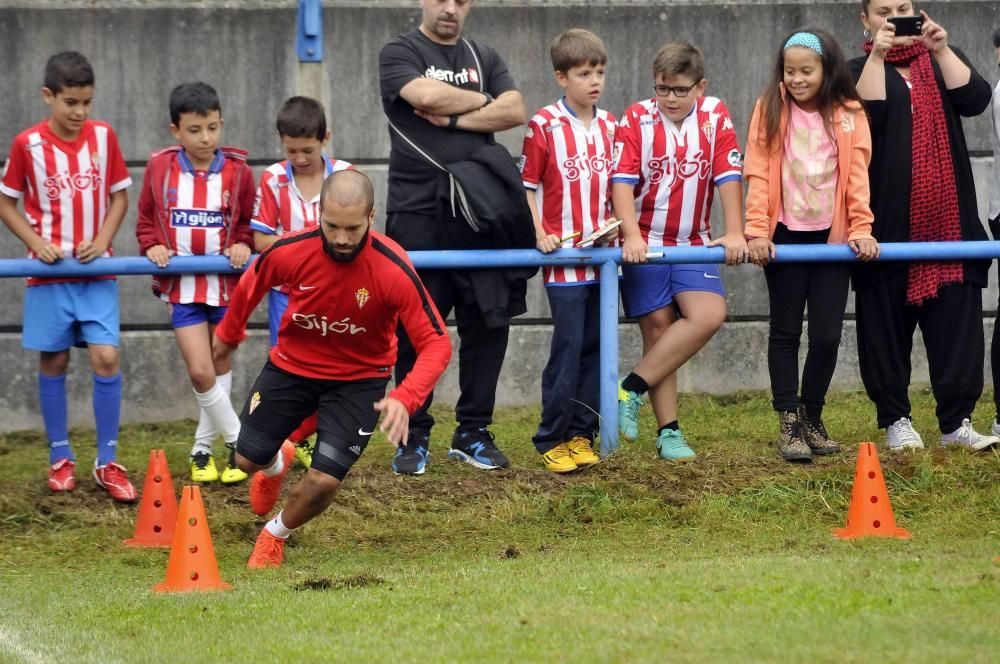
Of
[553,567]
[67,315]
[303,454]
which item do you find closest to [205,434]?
[303,454]

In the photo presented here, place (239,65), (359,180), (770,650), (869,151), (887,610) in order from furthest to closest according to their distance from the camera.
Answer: (239,65)
(869,151)
(359,180)
(887,610)
(770,650)

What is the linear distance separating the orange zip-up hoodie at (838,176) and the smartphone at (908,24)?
0.45m

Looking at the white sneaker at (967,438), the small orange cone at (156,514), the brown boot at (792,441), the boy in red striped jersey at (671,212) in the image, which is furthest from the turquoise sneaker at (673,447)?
the small orange cone at (156,514)

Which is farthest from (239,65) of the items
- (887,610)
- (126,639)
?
(887,610)

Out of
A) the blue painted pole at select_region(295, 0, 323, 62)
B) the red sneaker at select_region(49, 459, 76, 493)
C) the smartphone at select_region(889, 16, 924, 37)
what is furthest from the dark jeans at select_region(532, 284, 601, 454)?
the blue painted pole at select_region(295, 0, 323, 62)

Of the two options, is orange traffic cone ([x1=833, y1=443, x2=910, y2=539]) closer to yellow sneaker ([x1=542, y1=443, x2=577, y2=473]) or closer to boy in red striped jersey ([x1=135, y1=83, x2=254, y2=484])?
yellow sneaker ([x1=542, y1=443, x2=577, y2=473])

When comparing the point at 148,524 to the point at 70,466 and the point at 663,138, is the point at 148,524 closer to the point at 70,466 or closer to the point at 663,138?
the point at 70,466

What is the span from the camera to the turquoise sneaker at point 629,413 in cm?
841

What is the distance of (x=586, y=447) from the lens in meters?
8.18

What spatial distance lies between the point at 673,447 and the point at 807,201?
147cm

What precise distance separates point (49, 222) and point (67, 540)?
5.85 ft

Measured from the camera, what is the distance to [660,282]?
27.4 feet

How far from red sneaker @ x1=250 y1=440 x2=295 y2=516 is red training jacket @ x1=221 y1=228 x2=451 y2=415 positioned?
0.59 metres

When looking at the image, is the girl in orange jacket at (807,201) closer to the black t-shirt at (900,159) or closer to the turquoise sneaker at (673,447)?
the black t-shirt at (900,159)
